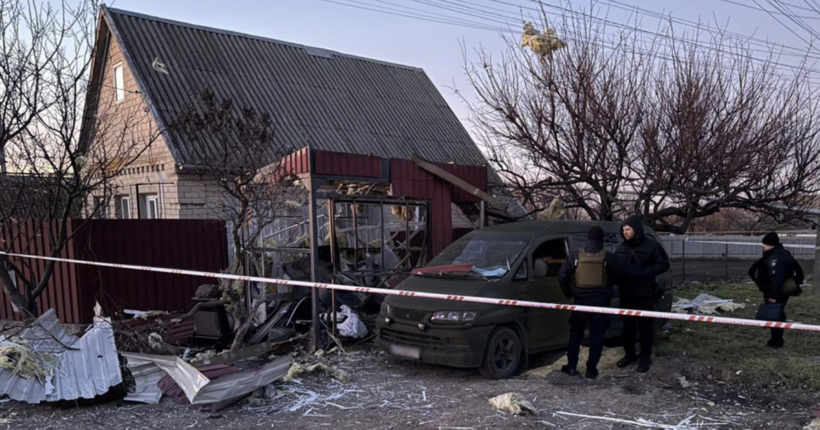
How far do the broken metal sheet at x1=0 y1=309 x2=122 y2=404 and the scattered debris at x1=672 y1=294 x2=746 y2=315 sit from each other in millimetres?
8105

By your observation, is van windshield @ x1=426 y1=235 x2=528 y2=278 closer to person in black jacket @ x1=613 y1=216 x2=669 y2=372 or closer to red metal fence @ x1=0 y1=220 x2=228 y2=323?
person in black jacket @ x1=613 y1=216 x2=669 y2=372

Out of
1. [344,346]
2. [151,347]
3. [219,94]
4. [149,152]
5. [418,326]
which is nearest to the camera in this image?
Result: [418,326]

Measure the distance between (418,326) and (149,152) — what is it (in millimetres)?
8464

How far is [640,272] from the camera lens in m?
6.07

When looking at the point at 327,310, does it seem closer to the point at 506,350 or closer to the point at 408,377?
the point at 408,377

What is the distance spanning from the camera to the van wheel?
19.7ft

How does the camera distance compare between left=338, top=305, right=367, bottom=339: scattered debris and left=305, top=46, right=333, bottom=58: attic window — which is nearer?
left=338, top=305, right=367, bottom=339: scattered debris

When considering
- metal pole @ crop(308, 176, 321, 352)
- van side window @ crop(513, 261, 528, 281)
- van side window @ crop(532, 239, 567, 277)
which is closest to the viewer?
van side window @ crop(513, 261, 528, 281)

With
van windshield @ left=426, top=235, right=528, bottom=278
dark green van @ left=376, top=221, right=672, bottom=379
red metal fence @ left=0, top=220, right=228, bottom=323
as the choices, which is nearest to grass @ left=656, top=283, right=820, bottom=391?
dark green van @ left=376, top=221, right=672, bottom=379

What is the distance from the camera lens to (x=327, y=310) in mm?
7914

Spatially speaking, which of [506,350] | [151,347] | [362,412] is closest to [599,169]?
[506,350]

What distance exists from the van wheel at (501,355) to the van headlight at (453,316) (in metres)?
0.33

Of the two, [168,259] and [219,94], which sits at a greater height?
[219,94]

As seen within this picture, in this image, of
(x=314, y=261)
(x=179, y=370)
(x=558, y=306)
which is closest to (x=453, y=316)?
(x=558, y=306)
